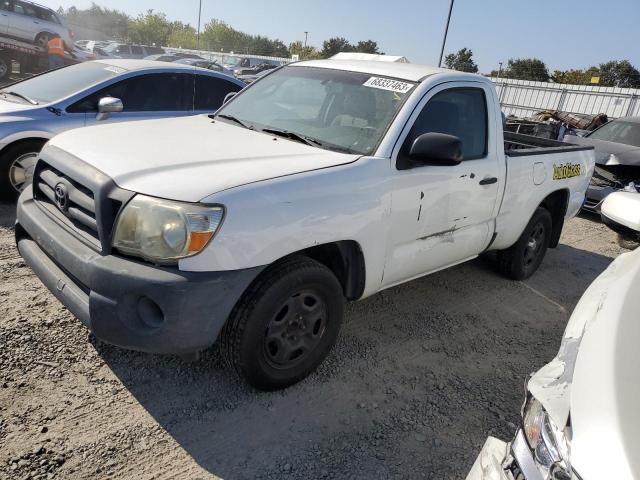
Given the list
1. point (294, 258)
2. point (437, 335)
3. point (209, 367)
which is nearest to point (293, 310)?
Result: point (294, 258)

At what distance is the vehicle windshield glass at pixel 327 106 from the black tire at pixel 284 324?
852 millimetres

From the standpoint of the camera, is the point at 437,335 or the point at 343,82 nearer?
the point at 343,82

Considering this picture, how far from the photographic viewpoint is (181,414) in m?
2.65

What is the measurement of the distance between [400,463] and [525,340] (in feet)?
6.22

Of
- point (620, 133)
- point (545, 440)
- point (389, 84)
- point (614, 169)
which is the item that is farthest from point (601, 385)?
point (620, 133)

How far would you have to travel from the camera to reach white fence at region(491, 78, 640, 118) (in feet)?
65.6

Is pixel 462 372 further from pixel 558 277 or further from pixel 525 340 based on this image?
pixel 558 277

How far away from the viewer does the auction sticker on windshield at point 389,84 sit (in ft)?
10.8

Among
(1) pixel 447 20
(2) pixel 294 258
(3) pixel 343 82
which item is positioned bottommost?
(2) pixel 294 258

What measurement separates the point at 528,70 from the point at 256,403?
69.0 meters

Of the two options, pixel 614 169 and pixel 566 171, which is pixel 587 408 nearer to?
pixel 566 171

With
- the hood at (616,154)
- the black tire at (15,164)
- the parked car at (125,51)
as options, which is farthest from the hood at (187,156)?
the parked car at (125,51)

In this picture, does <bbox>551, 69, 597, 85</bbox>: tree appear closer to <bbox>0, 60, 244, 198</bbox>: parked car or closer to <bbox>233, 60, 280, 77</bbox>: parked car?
<bbox>233, 60, 280, 77</bbox>: parked car

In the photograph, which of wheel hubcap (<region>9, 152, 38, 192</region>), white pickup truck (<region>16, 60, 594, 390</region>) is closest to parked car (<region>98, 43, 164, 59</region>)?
wheel hubcap (<region>9, 152, 38, 192</region>)
